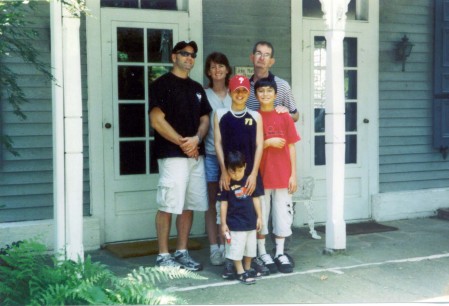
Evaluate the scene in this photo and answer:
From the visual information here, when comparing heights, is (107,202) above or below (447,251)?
above

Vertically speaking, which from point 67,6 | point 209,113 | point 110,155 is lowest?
point 110,155

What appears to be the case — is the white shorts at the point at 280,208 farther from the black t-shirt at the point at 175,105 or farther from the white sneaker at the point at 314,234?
the white sneaker at the point at 314,234

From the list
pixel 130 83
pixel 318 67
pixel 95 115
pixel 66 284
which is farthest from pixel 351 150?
pixel 66 284

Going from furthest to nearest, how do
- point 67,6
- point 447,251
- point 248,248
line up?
1. point 447,251
2. point 248,248
3. point 67,6

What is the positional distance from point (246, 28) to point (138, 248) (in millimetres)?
2441

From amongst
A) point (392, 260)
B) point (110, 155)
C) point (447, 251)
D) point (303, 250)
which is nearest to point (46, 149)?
point (110, 155)

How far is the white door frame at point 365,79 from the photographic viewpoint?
6285 millimetres

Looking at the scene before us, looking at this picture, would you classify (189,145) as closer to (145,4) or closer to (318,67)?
(145,4)

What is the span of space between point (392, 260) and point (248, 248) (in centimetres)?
144

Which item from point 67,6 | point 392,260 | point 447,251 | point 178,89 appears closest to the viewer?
point 67,6

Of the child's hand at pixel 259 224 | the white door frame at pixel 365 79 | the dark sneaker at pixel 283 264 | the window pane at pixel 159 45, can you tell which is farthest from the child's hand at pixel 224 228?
the white door frame at pixel 365 79

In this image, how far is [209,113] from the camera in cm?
491

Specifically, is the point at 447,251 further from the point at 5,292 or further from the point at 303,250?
the point at 5,292

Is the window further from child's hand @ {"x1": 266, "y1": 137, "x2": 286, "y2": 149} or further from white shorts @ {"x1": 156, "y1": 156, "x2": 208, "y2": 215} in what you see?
child's hand @ {"x1": 266, "y1": 137, "x2": 286, "y2": 149}
